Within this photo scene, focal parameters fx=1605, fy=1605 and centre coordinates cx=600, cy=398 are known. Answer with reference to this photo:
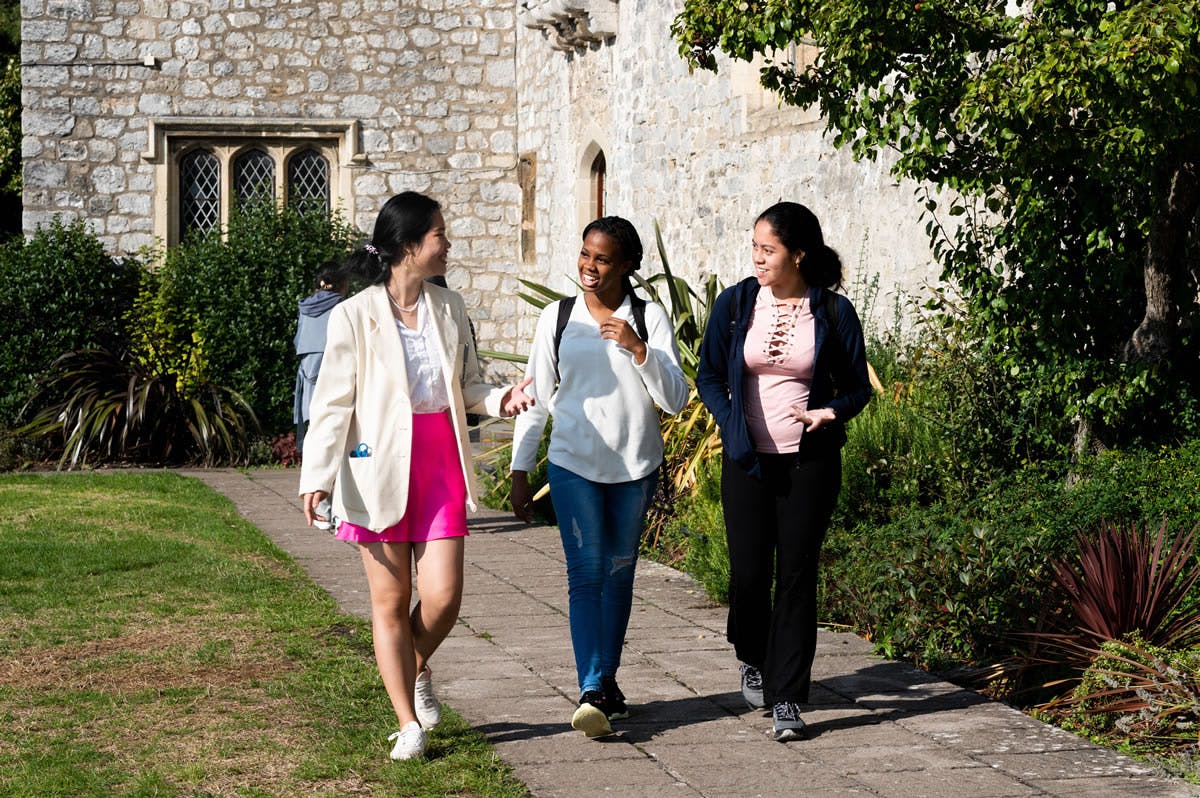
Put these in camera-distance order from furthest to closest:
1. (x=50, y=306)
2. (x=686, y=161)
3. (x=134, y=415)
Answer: (x=50, y=306)
(x=134, y=415)
(x=686, y=161)

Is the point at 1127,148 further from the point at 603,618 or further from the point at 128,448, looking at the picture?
the point at 128,448

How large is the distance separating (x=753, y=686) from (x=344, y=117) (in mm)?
12508

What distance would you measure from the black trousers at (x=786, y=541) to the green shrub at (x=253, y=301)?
10.2 metres

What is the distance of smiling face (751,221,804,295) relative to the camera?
530 centimetres

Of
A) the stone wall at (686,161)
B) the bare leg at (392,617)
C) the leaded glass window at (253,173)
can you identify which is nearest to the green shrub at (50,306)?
the leaded glass window at (253,173)

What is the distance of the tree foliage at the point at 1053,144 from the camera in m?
5.56

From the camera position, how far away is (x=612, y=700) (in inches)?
210

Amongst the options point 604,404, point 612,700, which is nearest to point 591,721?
point 612,700

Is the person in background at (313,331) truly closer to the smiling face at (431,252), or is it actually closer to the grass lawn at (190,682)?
the grass lawn at (190,682)

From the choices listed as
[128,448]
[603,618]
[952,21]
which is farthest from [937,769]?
[128,448]

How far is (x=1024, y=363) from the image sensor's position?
761cm

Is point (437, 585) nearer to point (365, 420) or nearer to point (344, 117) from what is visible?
point (365, 420)

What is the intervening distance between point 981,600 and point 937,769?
1.65 meters

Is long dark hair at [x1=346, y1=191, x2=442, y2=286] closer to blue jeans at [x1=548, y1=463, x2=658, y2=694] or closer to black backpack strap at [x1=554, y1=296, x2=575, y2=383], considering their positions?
black backpack strap at [x1=554, y1=296, x2=575, y2=383]
